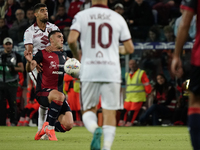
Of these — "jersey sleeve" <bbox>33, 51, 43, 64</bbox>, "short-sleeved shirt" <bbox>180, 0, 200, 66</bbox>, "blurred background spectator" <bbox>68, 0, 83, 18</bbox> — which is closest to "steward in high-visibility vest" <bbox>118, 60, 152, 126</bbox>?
"blurred background spectator" <bbox>68, 0, 83, 18</bbox>

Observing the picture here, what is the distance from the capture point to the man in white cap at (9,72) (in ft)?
45.8

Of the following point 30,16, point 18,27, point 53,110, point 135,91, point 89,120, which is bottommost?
point 135,91

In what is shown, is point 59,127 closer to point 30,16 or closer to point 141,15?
point 141,15

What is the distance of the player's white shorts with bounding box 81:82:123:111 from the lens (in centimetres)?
529

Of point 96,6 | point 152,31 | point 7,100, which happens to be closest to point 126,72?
point 152,31

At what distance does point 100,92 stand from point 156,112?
8881 millimetres

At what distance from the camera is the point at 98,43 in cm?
527

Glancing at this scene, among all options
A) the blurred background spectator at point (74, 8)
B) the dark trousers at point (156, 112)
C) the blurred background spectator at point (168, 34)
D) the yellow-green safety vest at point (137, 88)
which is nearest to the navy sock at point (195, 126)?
the dark trousers at point (156, 112)

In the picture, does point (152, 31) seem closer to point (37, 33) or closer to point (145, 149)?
point (37, 33)

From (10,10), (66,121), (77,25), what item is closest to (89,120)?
(77,25)

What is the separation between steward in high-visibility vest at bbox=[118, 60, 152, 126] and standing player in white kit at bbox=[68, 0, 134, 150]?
876 cm

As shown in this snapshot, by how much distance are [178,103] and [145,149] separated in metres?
7.38

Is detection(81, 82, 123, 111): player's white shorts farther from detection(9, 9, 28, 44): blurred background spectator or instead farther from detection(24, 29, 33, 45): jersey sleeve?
detection(9, 9, 28, 44): blurred background spectator

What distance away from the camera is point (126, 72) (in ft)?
48.8
